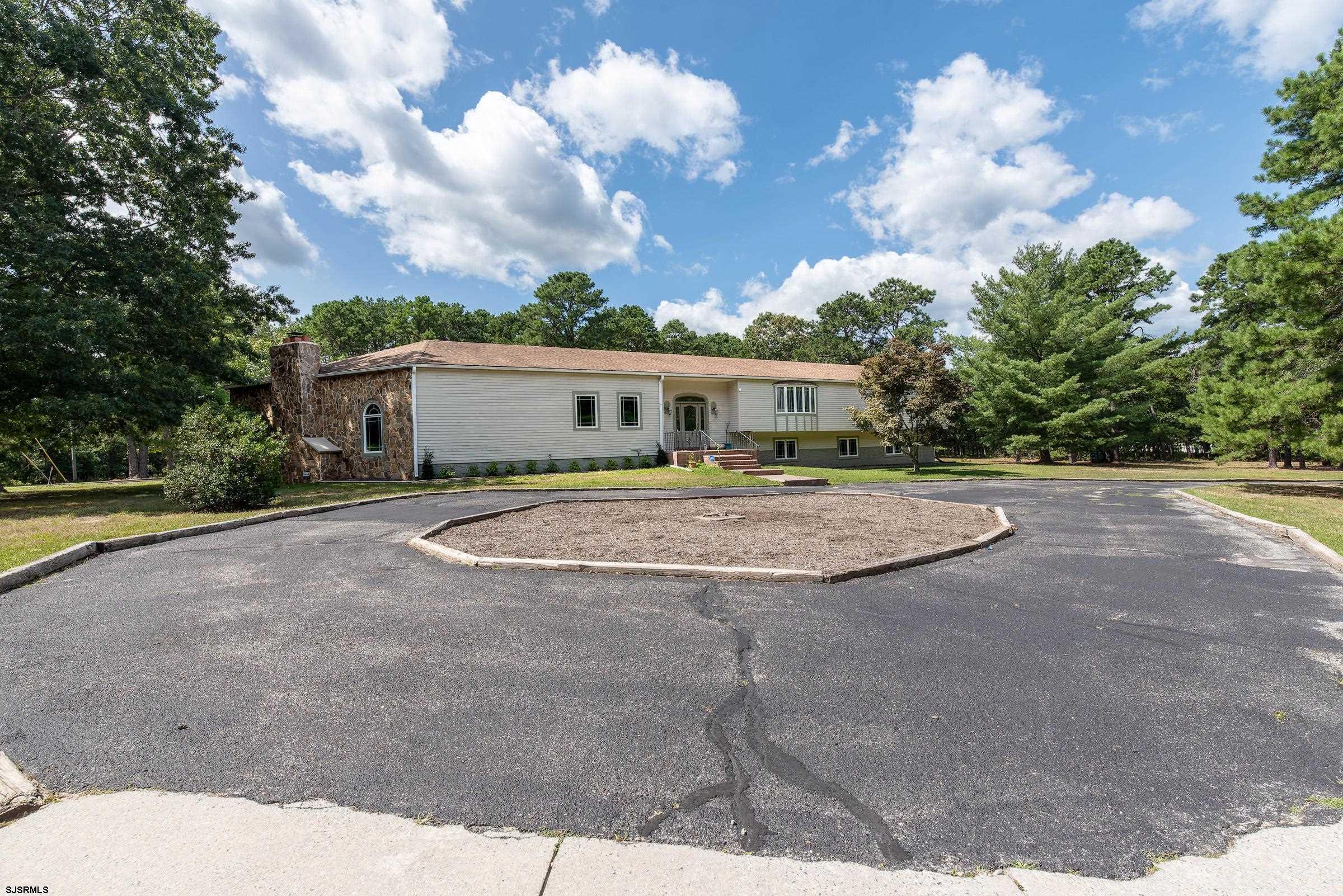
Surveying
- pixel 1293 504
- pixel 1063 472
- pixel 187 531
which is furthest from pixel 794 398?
pixel 187 531

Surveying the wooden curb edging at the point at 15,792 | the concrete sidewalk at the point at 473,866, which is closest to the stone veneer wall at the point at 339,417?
the wooden curb edging at the point at 15,792

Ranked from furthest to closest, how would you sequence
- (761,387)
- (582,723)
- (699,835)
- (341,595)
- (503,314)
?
(503,314) → (761,387) → (341,595) → (582,723) → (699,835)

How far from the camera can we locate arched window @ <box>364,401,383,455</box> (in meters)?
19.1

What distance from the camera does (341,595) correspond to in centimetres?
532

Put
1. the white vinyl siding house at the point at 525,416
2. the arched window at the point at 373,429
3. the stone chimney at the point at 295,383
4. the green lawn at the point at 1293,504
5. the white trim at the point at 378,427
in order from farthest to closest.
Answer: the stone chimney at the point at 295,383 < the arched window at the point at 373,429 < the white trim at the point at 378,427 < the white vinyl siding house at the point at 525,416 < the green lawn at the point at 1293,504

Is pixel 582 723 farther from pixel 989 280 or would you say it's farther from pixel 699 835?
pixel 989 280

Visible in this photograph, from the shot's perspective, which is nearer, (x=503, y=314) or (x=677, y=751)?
(x=677, y=751)

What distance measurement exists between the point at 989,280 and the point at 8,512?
1511 inches

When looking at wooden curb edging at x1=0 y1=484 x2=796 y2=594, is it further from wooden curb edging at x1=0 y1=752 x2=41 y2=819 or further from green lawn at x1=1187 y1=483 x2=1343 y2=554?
green lawn at x1=1187 y1=483 x2=1343 y2=554

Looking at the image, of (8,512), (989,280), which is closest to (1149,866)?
(8,512)

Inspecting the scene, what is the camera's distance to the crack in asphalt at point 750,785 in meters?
2.10

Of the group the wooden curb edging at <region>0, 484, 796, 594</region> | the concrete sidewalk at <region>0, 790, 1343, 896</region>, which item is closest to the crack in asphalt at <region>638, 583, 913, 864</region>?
the concrete sidewalk at <region>0, 790, 1343, 896</region>

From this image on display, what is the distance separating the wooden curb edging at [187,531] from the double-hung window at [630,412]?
22.0 ft

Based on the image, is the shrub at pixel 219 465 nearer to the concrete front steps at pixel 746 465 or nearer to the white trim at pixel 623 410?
the white trim at pixel 623 410
